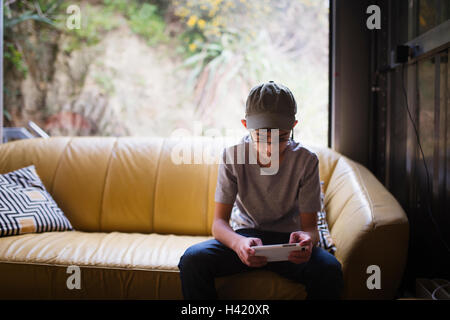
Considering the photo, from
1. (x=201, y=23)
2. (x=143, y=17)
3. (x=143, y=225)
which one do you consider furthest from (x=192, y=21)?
(x=143, y=225)

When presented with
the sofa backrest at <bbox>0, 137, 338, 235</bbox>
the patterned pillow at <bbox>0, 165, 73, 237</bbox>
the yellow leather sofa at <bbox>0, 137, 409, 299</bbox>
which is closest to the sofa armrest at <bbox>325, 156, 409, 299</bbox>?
Answer: the yellow leather sofa at <bbox>0, 137, 409, 299</bbox>

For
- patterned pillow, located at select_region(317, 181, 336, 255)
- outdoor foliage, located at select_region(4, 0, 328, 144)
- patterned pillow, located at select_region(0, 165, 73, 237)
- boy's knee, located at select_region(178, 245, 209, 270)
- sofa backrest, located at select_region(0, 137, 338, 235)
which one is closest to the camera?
boy's knee, located at select_region(178, 245, 209, 270)

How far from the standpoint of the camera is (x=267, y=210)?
1223 millimetres

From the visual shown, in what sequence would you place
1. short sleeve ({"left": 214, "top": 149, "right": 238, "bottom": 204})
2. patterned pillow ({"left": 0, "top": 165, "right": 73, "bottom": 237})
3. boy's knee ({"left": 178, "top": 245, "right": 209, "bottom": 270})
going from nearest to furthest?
boy's knee ({"left": 178, "top": 245, "right": 209, "bottom": 270}), short sleeve ({"left": 214, "top": 149, "right": 238, "bottom": 204}), patterned pillow ({"left": 0, "top": 165, "right": 73, "bottom": 237})

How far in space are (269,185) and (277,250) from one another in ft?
1.01

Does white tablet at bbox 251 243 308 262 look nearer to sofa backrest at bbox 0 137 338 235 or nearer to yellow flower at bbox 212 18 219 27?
sofa backrest at bbox 0 137 338 235

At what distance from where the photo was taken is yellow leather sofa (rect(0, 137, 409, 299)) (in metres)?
1.16

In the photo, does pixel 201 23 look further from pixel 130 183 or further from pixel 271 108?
pixel 271 108

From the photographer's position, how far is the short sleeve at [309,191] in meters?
1.16

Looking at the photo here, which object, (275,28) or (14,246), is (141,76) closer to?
(275,28)

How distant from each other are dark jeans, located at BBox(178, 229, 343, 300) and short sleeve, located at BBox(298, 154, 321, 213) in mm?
151

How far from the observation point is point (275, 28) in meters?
2.58
